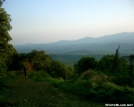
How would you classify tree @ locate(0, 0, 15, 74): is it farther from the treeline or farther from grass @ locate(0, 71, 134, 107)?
the treeline

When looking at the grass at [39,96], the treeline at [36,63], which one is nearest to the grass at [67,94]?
the grass at [39,96]

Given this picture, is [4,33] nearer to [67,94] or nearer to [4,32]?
[4,32]

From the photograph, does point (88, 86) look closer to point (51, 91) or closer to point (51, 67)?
point (51, 91)

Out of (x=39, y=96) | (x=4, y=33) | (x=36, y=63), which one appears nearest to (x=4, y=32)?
(x=4, y=33)

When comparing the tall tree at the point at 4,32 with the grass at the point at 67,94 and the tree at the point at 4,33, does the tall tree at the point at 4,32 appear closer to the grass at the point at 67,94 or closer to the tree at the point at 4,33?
the tree at the point at 4,33

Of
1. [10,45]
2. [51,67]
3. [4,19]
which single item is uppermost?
[4,19]

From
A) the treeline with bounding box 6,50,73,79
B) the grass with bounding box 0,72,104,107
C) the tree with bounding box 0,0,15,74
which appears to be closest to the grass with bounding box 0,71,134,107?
the grass with bounding box 0,72,104,107

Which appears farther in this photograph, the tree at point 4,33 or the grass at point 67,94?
the tree at point 4,33

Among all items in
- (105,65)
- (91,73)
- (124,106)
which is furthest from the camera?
(105,65)

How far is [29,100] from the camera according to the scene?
10.8 metres

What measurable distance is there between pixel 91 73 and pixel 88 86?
398 cm

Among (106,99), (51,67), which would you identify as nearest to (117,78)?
(106,99)

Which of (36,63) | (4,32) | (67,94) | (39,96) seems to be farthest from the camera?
(36,63)

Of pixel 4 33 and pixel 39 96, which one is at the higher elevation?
pixel 4 33
